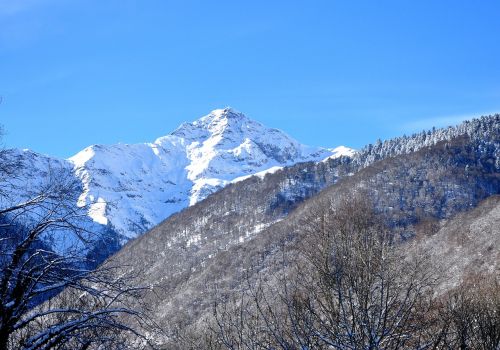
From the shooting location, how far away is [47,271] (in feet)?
25.4

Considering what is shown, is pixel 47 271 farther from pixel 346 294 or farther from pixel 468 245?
pixel 468 245

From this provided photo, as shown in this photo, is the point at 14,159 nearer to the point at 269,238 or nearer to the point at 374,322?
the point at 374,322

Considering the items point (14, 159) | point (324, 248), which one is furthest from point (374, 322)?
point (14, 159)

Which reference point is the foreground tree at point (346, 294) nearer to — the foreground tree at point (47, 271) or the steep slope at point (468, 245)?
the foreground tree at point (47, 271)

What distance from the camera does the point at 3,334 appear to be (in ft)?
25.0

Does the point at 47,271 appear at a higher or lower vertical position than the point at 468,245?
lower

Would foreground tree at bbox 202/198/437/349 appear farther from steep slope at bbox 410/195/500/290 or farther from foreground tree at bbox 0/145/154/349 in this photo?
steep slope at bbox 410/195/500/290

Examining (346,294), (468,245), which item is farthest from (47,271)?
(468,245)

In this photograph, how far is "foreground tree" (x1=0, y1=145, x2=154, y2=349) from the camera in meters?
7.62

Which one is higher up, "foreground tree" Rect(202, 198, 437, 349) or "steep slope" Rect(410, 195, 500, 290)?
"steep slope" Rect(410, 195, 500, 290)

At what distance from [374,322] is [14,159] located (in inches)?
269

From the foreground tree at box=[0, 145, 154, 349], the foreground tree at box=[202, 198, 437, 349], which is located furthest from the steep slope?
the foreground tree at box=[0, 145, 154, 349]

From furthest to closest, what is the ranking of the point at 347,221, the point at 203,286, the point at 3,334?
the point at 203,286 → the point at 347,221 → the point at 3,334

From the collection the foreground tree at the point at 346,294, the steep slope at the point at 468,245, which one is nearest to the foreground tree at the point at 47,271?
the foreground tree at the point at 346,294
